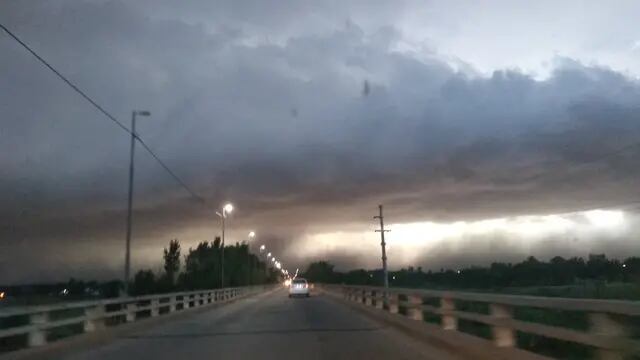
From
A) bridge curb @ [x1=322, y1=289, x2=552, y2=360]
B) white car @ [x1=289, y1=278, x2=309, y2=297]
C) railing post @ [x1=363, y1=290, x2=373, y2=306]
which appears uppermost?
white car @ [x1=289, y1=278, x2=309, y2=297]

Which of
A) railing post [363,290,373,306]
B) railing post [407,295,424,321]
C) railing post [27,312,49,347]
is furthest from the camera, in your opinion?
railing post [363,290,373,306]

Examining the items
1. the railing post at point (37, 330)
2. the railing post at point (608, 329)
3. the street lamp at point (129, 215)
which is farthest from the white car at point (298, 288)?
the railing post at point (608, 329)

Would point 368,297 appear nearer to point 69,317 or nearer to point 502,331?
point 69,317

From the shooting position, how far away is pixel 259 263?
578ft

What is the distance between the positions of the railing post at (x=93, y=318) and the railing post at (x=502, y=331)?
12495 millimetres

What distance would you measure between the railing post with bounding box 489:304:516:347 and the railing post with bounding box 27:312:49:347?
1073 centimetres

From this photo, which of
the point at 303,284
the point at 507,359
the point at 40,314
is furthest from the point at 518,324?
the point at 303,284

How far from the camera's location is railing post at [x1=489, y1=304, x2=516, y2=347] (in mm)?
14500

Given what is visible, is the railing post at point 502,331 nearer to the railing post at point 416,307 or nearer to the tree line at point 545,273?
the railing post at point 416,307

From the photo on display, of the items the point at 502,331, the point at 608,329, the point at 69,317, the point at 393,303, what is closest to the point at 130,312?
the point at 69,317

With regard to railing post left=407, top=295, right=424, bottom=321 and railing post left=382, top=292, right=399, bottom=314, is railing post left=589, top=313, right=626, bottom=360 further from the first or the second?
railing post left=382, top=292, right=399, bottom=314

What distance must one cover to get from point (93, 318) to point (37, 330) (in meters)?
4.42

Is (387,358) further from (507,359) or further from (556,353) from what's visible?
(556,353)

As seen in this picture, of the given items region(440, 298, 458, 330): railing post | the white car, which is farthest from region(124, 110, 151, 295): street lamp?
the white car
